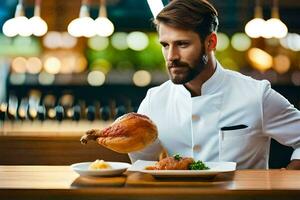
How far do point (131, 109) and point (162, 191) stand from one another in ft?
14.1

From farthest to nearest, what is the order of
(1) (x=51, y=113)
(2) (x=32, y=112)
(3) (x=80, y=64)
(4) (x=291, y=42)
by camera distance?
(4) (x=291, y=42)
(3) (x=80, y=64)
(1) (x=51, y=113)
(2) (x=32, y=112)

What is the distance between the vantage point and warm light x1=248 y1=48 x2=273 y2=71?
7078mm

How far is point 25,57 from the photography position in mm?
7020

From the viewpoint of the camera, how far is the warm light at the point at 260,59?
7.08 metres

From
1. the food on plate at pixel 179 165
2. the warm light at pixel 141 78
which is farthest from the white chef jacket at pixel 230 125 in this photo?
the warm light at pixel 141 78

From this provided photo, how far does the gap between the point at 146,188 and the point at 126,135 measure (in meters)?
0.20

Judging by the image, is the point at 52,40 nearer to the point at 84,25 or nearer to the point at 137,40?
the point at 137,40

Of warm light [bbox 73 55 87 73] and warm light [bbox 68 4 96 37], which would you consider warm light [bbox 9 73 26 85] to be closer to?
warm light [bbox 73 55 87 73]

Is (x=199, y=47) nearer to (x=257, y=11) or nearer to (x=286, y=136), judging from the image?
(x=286, y=136)

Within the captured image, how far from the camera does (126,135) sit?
221cm

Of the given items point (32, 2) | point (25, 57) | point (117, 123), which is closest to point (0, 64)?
point (25, 57)

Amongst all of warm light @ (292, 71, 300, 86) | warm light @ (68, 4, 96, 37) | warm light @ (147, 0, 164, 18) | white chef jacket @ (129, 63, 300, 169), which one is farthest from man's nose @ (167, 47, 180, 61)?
warm light @ (292, 71, 300, 86)

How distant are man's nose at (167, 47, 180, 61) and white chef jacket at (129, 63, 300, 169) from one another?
37 cm

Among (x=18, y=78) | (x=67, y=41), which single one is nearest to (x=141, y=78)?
(x=67, y=41)
